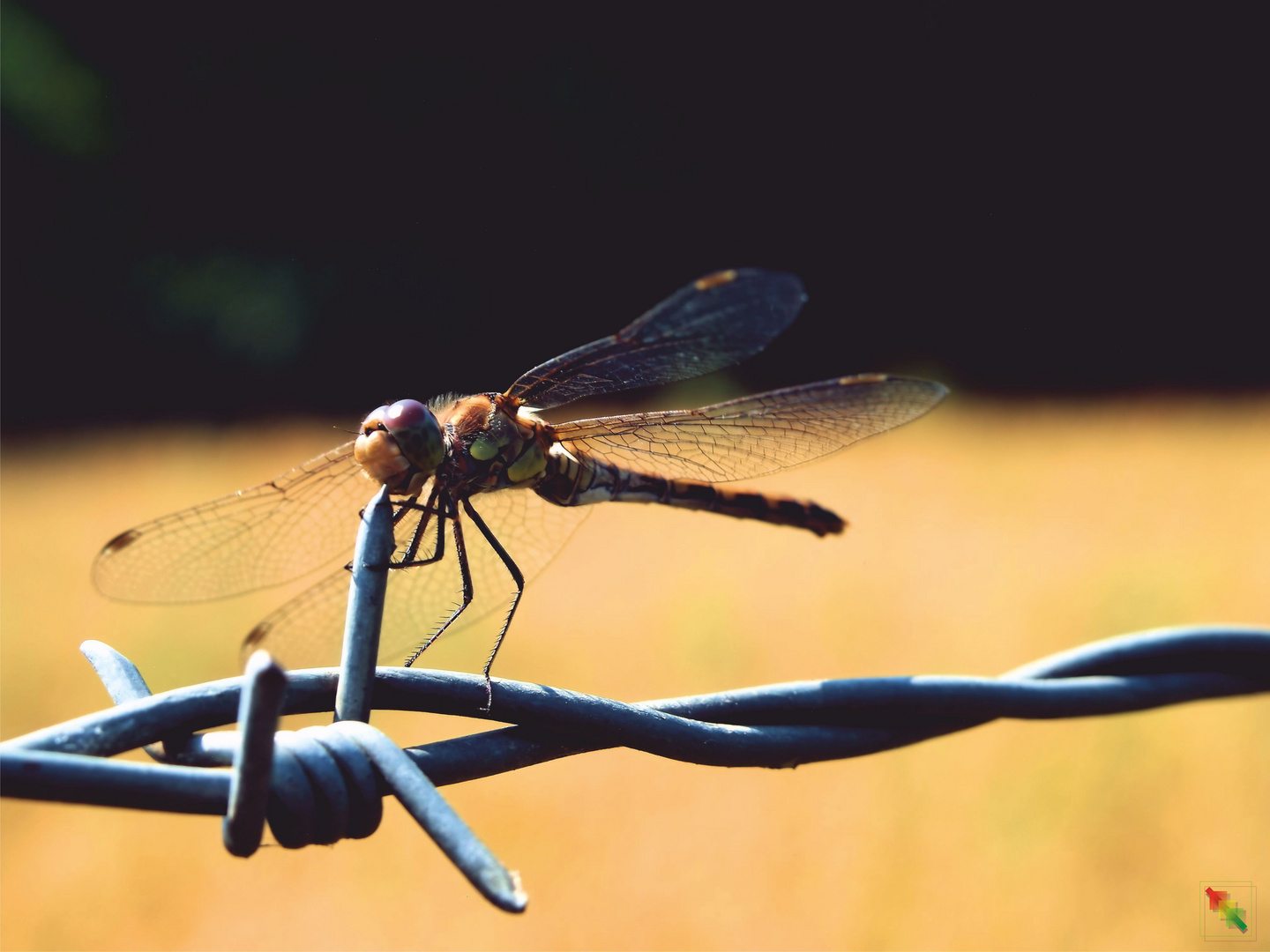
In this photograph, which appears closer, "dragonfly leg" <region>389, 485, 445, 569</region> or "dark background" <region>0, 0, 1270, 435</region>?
"dragonfly leg" <region>389, 485, 445, 569</region>

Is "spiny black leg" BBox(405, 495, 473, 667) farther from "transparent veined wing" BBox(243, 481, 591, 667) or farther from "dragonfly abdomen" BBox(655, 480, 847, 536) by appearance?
"dragonfly abdomen" BBox(655, 480, 847, 536)

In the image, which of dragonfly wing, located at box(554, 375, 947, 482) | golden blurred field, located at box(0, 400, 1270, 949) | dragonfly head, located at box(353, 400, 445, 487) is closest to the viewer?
dragonfly head, located at box(353, 400, 445, 487)

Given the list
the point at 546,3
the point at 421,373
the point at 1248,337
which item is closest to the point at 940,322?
the point at 1248,337

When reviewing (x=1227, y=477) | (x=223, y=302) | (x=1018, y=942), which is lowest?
(x=1227, y=477)

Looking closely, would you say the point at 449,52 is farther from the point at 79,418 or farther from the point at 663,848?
the point at 663,848

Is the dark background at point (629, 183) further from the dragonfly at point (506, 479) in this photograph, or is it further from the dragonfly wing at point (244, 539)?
the dragonfly wing at point (244, 539)

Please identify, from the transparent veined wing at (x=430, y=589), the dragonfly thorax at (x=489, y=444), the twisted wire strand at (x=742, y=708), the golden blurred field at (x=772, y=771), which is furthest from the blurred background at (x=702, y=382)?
the twisted wire strand at (x=742, y=708)

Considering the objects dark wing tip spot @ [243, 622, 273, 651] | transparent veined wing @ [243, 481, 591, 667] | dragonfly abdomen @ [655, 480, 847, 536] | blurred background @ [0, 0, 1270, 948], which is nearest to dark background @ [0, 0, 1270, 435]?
blurred background @ [0, 0, 1270, 948]
